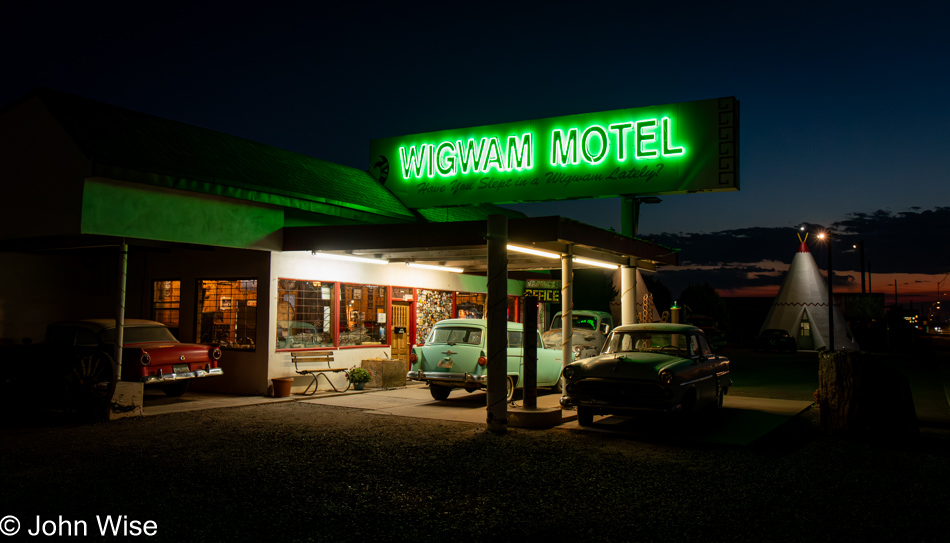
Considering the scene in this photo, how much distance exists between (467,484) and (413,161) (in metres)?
14.2

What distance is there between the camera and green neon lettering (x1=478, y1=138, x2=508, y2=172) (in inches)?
718

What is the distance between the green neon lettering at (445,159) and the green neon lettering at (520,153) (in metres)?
1.86

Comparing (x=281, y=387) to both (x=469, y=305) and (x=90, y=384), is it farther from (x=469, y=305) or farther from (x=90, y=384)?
(x=469, y=305)

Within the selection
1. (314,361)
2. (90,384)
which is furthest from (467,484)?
(314,361)

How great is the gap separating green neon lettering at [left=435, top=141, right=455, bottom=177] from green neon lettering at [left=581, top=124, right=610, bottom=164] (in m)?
3.90

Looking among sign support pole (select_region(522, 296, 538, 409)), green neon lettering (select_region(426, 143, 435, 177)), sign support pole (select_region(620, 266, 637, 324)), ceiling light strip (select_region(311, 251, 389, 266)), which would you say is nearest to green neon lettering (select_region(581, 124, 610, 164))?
sign support pole (select_region(620, 266, 637, 324))

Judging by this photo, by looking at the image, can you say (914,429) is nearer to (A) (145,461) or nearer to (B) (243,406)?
(A) (145,461)

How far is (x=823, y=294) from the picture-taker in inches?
1490

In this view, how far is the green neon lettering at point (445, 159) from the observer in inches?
755

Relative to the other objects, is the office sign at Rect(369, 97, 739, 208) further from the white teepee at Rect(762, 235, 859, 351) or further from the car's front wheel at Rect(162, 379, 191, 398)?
the white teepee at Rect(762, 235, 859, 351)

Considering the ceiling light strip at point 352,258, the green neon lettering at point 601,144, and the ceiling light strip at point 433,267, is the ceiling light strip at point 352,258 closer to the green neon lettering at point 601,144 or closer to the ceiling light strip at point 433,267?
the ceiling light strip at point 433,267

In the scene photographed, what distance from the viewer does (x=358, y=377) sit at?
639 inches

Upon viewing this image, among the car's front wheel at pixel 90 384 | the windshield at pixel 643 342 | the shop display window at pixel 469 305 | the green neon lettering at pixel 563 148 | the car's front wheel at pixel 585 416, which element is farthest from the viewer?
the shop display window at pixel 469 305

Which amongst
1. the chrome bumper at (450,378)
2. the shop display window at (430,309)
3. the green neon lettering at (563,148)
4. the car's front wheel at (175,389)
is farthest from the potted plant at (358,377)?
the green neon lettering at (563,148)
